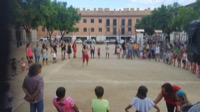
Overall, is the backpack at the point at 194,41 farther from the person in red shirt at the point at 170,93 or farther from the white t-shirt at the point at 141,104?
the person in red shirt at the point at 170,93

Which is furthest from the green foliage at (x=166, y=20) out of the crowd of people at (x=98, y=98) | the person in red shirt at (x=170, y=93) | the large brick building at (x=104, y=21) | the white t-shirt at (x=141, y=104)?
the white t-shirt at (x=141, y=104)

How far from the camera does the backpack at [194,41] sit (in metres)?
2.26

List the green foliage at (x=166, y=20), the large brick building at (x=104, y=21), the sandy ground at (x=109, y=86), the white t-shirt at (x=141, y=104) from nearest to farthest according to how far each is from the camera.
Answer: the white t-shirt at (x=141, y=104) < the sandy ground at (x=109, y=86) < the green foliage at (x=166, y=20) < the large brick building at (x=104, y=21)

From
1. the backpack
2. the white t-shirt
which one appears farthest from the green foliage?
the backpack

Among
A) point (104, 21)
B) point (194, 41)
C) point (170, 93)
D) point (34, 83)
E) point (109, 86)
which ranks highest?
point (104, 21)

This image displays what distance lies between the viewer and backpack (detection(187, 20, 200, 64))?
2.26 metres

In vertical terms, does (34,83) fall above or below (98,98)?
above

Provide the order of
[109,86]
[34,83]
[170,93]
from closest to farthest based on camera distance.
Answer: [170,93], [34,83], [109,86]

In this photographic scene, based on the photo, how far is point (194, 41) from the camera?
2.41m

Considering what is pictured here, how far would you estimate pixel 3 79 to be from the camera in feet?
13.9

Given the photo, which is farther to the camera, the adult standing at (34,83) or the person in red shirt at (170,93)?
the adult standing at (34,83)

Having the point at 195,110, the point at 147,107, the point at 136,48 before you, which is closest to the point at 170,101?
the point at 147,107

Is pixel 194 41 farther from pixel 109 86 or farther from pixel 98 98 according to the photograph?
pixel 109 86

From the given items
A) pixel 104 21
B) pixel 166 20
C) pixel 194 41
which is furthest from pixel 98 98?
pixel 104 21
